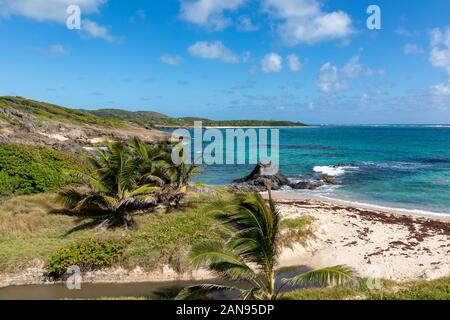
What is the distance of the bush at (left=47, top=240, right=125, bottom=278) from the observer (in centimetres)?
1366

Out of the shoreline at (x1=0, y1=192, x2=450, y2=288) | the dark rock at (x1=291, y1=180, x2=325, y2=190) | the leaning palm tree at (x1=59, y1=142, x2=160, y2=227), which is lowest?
the shoreline at (x1=0, y1=192, x2=450, y2=288)

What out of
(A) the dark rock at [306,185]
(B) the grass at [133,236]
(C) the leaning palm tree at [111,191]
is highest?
(C) the leaning palm tree at [111,191]

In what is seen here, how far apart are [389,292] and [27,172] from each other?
1990 centimetres

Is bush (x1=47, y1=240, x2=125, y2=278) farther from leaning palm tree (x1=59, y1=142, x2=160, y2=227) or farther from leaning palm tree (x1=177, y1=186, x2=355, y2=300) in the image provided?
leaning palm tree (x1=177, y1=186, x2=355, y2=300)

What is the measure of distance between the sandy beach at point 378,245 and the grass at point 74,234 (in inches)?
179

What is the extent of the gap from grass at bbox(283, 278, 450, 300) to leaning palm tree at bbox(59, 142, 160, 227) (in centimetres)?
949

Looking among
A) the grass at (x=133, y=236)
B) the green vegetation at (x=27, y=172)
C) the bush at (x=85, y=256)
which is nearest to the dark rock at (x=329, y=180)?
the grass at (x=133, y=236)

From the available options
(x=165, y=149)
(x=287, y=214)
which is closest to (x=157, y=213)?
(x=165, y=149)

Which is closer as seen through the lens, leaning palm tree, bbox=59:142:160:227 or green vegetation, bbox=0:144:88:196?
leaning palm tree, bbox=59:142:160:227

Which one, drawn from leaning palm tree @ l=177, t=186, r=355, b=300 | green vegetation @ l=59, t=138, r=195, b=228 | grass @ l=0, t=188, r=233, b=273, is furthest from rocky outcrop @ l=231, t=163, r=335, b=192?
leaning palm tree @ l=177, t=186, r=355, b=300

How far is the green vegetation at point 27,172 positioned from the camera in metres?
20.7

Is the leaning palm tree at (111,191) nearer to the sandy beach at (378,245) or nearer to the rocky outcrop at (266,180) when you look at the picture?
the sandy beach at (378,245)

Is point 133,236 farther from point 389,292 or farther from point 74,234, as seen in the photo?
point 389,292

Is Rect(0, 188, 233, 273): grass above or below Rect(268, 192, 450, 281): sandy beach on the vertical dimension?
above
